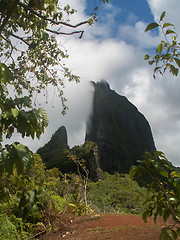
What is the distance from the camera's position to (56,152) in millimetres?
34438

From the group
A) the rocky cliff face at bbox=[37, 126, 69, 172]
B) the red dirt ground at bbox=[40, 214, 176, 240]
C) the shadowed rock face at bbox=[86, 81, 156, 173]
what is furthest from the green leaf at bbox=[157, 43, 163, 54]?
the shadowed rock face at bbox=[86, 81, 156, 173]

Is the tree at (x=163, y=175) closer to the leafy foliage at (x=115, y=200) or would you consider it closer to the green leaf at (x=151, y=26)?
the green leaf at (x=151, y=26)

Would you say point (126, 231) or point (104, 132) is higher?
point (104, 132)

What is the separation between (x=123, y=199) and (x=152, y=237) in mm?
11051

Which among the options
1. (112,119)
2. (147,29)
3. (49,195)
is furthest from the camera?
(112,119)

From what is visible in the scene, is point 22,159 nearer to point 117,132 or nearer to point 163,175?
point 163,175

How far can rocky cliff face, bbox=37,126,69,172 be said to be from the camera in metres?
29.9

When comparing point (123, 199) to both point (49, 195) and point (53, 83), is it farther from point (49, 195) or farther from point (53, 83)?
point (53, 83)

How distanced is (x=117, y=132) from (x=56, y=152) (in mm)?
12930

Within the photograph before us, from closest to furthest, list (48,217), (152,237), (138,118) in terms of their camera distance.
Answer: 1. (152,237)
2. (48,217)
3. (138,118)

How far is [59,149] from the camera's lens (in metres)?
35.5

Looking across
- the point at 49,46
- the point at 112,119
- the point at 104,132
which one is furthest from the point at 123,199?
the point at 112,119

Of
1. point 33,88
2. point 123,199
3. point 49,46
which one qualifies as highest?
point 49,46

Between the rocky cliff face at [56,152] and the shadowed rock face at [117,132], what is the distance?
5.80 metres
